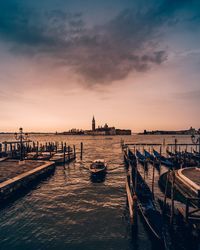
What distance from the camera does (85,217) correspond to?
16.8 metres

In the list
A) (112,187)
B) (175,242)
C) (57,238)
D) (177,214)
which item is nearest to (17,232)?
(57,238)

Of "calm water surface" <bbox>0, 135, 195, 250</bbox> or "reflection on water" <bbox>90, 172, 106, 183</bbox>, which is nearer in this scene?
"calm water surface" <bbox>0, 135, 195, 250</bbox>

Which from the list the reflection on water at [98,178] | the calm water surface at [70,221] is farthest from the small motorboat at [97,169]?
the calm water surface at [70,221]

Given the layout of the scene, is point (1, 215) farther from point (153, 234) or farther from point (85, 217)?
point (153, 234)

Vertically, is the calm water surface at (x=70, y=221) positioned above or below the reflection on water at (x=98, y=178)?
below

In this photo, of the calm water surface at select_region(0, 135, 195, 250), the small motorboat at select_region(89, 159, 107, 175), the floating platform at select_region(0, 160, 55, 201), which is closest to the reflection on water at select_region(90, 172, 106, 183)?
the small motorboat at select_region(89, 159, 107, 175)

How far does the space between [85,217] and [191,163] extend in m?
26.0

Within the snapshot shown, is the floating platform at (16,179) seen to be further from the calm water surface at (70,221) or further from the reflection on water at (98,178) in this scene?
the reflection on water at (98,178)

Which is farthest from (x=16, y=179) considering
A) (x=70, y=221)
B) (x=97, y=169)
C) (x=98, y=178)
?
(x=97, y=169)

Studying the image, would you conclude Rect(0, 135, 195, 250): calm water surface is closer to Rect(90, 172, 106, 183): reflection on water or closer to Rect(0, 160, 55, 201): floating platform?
Rect(0, 160, 55, 201): floating platform

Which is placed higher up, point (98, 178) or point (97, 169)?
point (97, 169)

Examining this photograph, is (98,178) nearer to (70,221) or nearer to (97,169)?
(97,169)

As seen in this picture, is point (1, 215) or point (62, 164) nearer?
point (1, 215)

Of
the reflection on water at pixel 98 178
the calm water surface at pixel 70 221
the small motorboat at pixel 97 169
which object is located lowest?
the calm water surface at pixel 70 221
